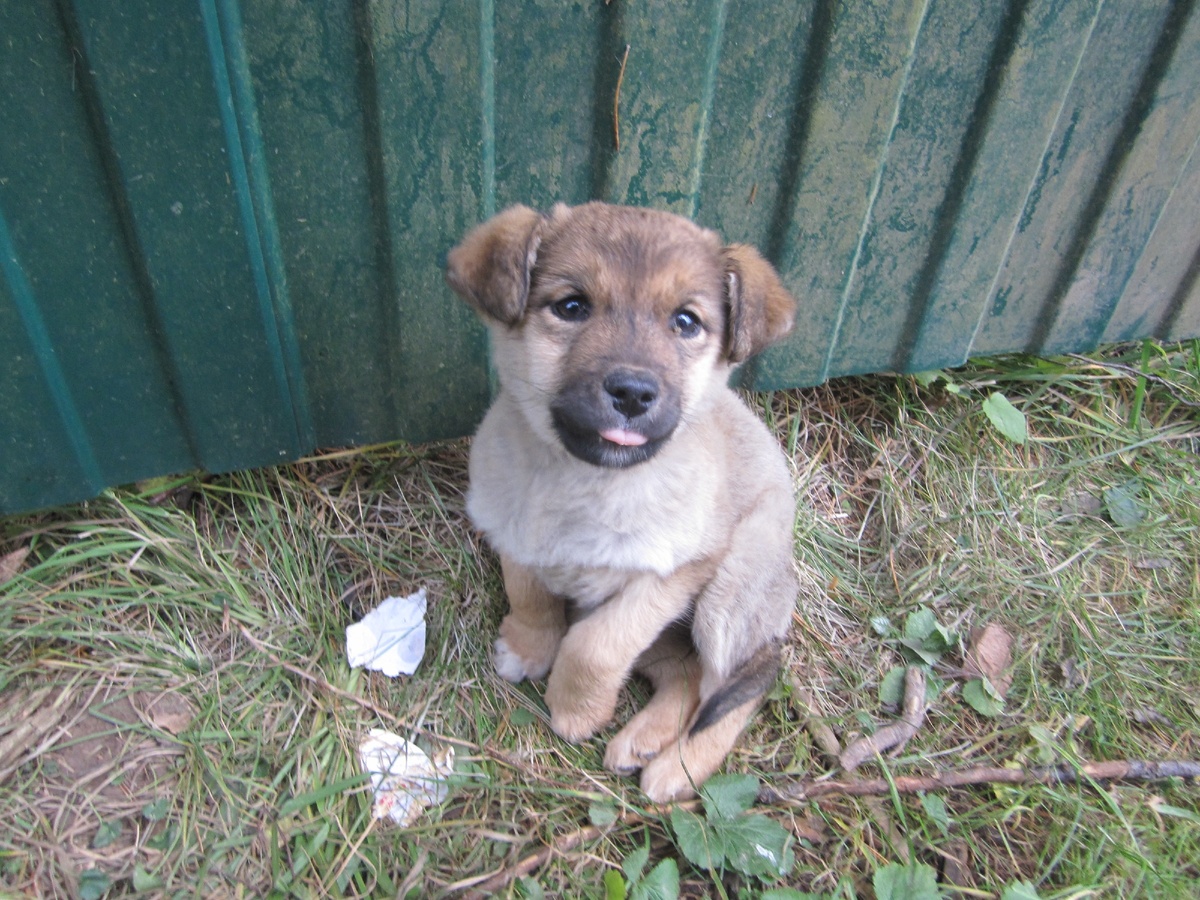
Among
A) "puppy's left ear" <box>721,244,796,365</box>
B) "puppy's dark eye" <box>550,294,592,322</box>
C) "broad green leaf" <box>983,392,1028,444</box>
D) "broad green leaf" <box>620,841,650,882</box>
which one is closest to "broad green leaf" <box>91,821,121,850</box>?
"broad green leaf" <box>620,841,650,882</box>

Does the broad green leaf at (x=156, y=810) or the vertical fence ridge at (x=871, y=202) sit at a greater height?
the vertical fence ridge at (x=871, y=202)

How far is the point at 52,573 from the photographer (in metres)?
2.57

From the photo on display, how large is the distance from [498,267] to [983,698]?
2173mm

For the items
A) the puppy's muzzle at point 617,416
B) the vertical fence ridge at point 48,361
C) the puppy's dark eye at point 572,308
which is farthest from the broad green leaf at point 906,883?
the vertical fence ridge at point 48,361

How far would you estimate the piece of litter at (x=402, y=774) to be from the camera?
93.9 inches

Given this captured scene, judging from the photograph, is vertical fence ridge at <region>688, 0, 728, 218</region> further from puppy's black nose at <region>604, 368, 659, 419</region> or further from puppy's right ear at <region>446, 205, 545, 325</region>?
puppy's black nose at <region>604, 368, 659, 419</region>

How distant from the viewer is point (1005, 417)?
3498 millimetres

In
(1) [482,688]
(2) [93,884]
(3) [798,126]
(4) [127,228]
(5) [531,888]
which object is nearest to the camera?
(2) [93,884]

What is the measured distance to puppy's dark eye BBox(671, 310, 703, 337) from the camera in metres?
2.19

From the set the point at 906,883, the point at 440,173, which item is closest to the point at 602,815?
the point at 906,883

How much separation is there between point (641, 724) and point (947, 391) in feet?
6.79

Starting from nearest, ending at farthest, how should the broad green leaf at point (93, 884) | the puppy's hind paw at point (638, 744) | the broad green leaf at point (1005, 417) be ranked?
1. the broad green leaf at point (93, 884)
2. the puppy's hind paw at point (638, 744)
3. the broad green leaf at point (1005, 417)

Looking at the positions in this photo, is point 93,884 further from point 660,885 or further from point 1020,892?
point 1020,892

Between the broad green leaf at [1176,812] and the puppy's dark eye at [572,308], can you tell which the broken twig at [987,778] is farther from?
the puppy's dark eye at [572,308]
